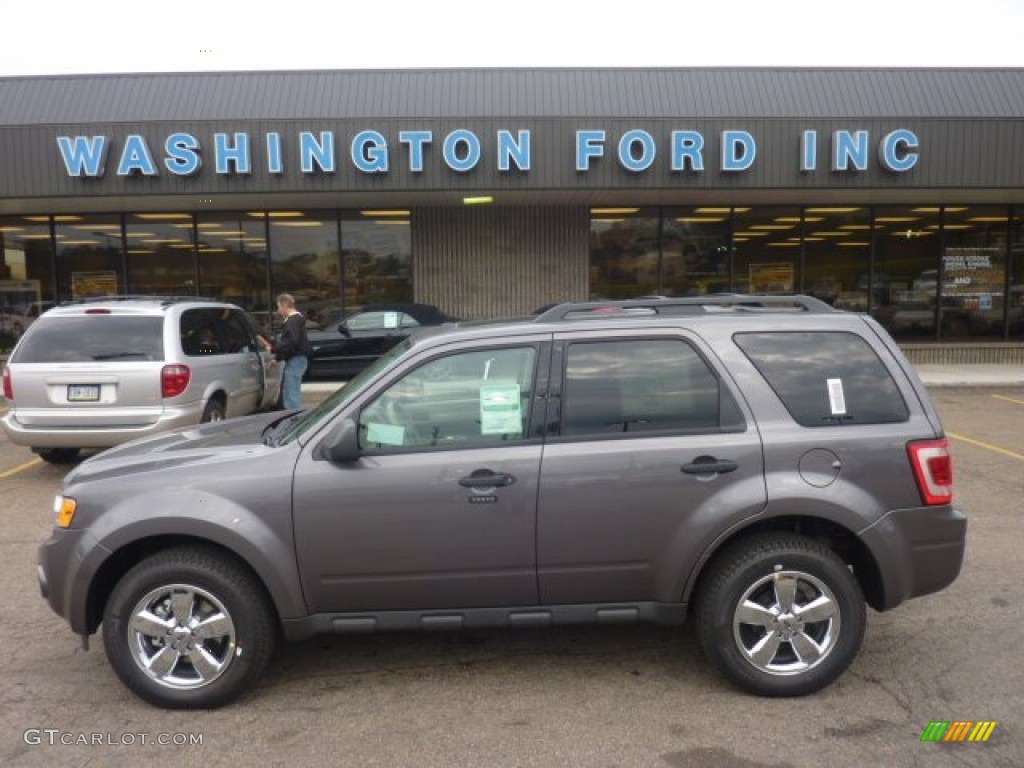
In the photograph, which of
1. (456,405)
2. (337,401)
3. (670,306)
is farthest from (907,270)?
(337,401)

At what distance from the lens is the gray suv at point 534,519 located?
3.53 meters

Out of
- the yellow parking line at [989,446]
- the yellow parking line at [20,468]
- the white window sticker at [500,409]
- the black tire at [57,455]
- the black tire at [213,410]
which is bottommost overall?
the yellow parking line at [989,446]

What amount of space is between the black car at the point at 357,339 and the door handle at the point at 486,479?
34.4 feet

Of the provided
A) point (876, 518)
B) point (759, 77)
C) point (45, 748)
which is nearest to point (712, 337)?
point (876, 518)


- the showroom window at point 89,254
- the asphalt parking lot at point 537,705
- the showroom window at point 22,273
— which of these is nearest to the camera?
the asphalt parking lot at point 537,705

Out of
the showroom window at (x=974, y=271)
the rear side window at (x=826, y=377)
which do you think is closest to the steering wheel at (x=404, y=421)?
the rear side window at (x=826, y=377)

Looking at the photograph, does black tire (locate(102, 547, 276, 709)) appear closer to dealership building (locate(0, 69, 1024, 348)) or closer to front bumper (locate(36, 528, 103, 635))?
front bumper (locate(36, 528, 103, 635))

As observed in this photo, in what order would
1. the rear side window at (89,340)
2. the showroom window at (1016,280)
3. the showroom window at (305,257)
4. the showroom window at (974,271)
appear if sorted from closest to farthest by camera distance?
the rear side window at (89,340) < the showroom window at (305,257) < the showroom window at (974,271) < the showroom window at (1016,280)

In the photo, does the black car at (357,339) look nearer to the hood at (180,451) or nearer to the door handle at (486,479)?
the hood at (180,451)

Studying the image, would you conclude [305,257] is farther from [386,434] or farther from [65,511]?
[386,434]

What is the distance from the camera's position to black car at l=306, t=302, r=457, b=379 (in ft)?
45.8

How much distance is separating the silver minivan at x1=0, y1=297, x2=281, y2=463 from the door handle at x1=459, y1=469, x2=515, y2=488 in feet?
16.3

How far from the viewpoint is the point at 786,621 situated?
358cm

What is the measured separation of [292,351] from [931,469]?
772 cm
